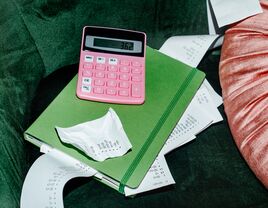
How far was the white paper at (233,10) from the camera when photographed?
2.96ft

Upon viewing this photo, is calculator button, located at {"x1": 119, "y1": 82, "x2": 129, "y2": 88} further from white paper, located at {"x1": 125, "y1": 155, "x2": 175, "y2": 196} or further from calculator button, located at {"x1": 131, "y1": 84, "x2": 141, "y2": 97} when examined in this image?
white paper, located at {"x1": 125, "y1": 155, "x2": 175, "y2": 196}

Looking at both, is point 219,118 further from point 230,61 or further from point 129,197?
point 129,197

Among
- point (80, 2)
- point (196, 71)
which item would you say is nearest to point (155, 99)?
point (196, 71)

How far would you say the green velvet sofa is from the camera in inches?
31.0

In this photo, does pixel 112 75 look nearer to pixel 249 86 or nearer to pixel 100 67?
pixel 100 67

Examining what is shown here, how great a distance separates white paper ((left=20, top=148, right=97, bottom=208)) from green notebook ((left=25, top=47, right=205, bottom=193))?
0.05 feet

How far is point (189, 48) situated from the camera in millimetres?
946

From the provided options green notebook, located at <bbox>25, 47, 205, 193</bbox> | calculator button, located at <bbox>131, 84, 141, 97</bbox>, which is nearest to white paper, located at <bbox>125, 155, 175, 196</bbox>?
green notebook, located at <bbox>25, 47, 205, 193</bbox>

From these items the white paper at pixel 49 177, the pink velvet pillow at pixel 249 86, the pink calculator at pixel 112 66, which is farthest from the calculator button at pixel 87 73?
the pink velvet pillow at pixel 249 86

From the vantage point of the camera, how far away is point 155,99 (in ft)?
2.85

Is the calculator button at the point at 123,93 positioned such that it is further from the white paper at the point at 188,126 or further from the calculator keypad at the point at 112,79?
the white paper at the point at 188,126

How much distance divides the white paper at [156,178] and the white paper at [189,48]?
0.22 metres

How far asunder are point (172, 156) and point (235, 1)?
12.9 inches

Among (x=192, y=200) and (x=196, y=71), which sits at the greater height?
(x=196, y=71)
